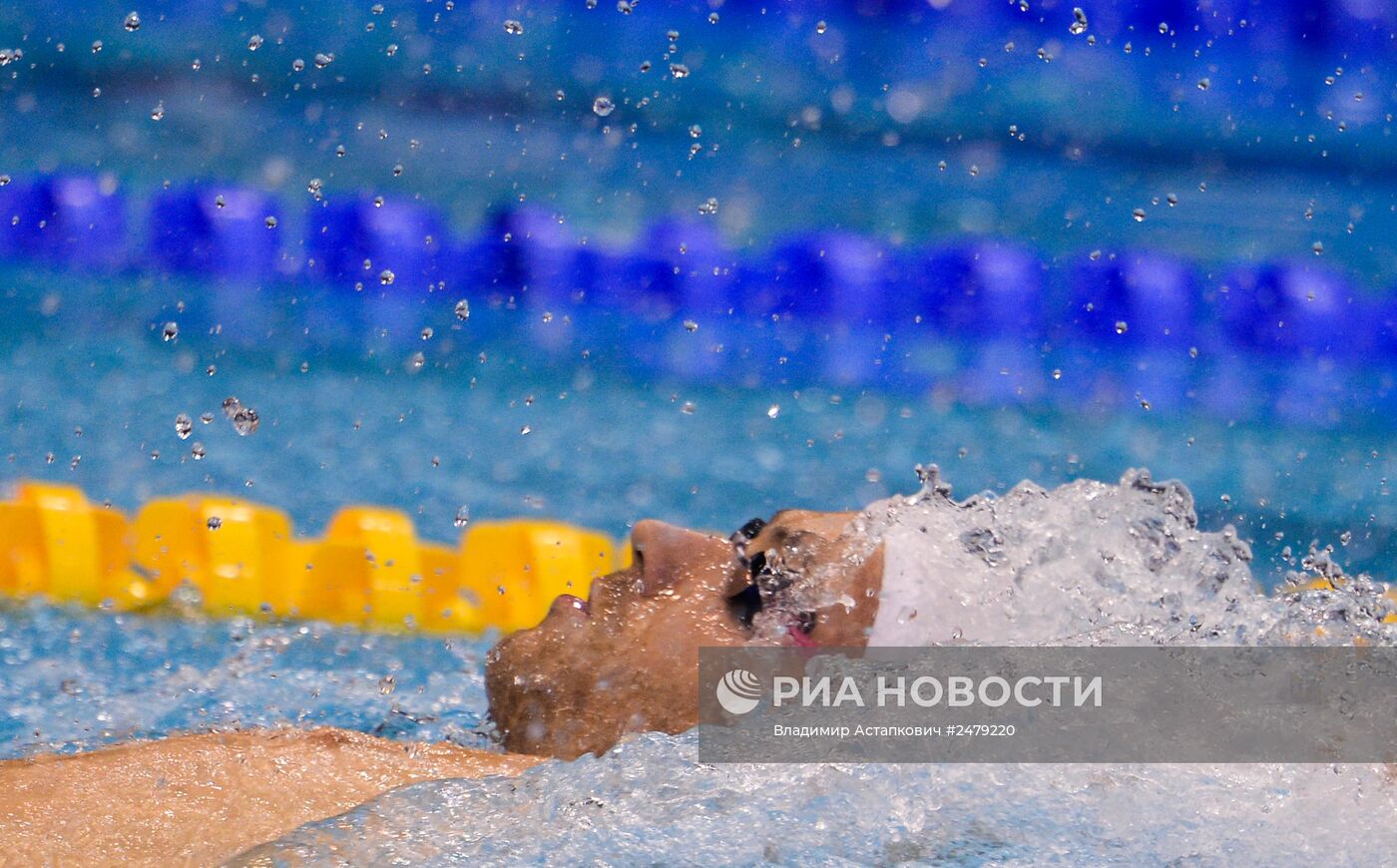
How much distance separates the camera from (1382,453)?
348 centimetres

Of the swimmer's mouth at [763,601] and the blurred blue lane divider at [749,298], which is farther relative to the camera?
the blurred blue lane divider at [749,298]

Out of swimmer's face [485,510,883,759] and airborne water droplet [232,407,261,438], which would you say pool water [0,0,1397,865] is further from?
swimmer's face [485,510,883,759]

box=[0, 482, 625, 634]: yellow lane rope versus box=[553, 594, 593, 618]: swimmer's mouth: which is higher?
box=[0, 482, 625, 634]: yellow lane rope

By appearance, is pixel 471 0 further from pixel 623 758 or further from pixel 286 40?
pixel 623 758

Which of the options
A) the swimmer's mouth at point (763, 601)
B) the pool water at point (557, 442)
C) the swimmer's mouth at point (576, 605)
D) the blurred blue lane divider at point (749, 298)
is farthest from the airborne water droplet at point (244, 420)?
the swimmer's mouth at point (763, 601)

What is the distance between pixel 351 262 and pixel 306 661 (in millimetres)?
1788

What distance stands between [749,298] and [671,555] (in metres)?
2.42

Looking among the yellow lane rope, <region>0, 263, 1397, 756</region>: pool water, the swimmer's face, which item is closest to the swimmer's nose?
the swimmer's face

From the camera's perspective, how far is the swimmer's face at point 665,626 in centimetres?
128

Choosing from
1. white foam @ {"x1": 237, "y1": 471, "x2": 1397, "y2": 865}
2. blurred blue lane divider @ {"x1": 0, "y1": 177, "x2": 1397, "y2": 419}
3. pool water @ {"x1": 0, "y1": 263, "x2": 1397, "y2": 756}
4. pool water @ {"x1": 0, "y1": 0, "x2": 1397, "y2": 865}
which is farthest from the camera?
blurred blue lane divider @ {"x1": 0, "y1": 177, "x2": 1397, "y2": 419}

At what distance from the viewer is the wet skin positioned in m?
1.05

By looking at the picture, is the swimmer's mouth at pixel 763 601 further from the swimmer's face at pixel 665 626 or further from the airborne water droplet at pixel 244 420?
the airborne water droplet at pixel 244 420

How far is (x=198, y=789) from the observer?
3.64 feet

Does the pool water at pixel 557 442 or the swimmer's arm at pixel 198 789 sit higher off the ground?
the pool water at pixel 557 442
